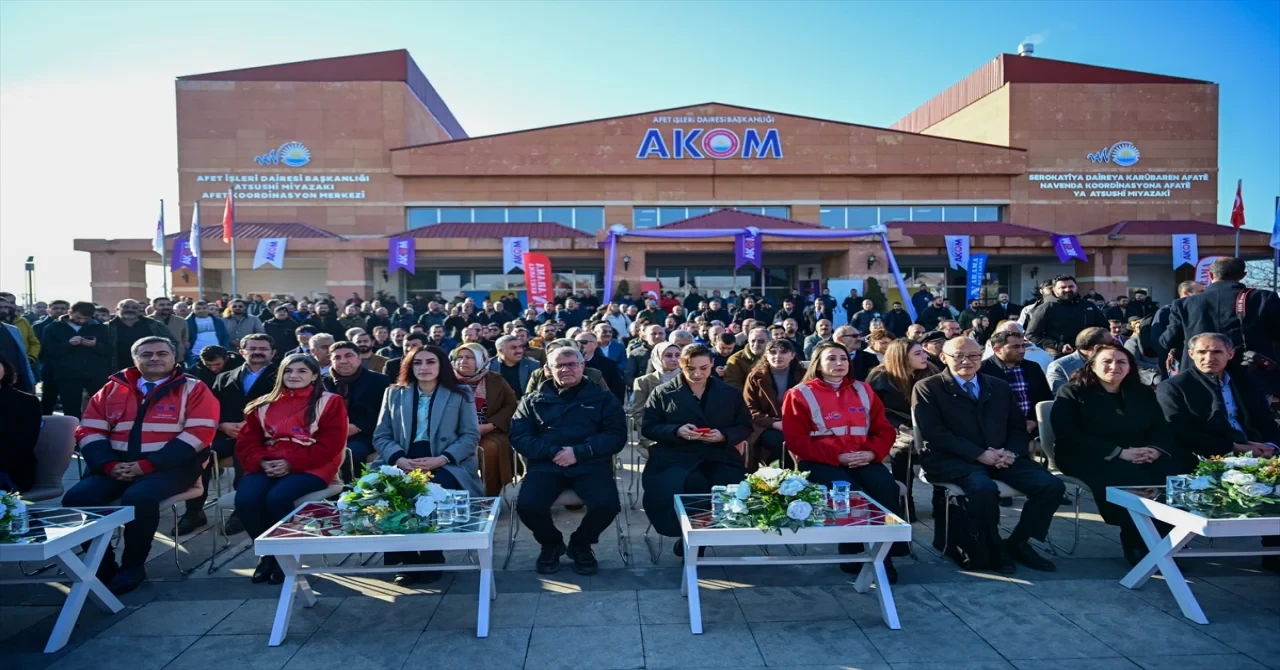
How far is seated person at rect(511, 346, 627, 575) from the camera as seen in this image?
4.51 m

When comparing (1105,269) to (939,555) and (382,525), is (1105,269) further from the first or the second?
(382,525)

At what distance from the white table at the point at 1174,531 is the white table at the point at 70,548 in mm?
5462

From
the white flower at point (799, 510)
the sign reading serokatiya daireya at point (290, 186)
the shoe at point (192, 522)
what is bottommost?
the shoe at point (192, 522)

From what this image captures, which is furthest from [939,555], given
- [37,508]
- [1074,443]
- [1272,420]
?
[37,508]

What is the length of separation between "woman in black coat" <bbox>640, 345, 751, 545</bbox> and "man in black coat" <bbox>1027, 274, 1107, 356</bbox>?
4038mm

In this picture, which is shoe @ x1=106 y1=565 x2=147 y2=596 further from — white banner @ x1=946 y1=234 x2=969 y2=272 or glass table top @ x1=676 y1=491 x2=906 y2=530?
white banner @ x1=946 y1=234 x2=969 y2=272

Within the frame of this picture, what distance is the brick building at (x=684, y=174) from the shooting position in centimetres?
2288

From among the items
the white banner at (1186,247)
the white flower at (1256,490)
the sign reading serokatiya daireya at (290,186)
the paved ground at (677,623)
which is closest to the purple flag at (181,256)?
the sign reading serokatiya daireya at (290,186)

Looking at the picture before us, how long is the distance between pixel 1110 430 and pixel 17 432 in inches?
273

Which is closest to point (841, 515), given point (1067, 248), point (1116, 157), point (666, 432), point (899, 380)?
point (666, 432)

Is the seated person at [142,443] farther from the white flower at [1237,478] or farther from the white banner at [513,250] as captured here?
the white banner at [513,250]

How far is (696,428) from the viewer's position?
482 centimetres

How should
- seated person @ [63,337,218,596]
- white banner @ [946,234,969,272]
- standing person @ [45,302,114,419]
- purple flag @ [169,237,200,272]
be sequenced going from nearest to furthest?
seated person @ [63,337,218,596] < standing person @ [45,302,114,419] < purple flag @ [169,237,200,272] < white banner @ [946,234,969,272]

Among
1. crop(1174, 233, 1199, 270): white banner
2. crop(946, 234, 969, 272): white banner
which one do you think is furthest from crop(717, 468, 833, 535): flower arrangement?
crop(1174, 233, 1199, 270): white banner
